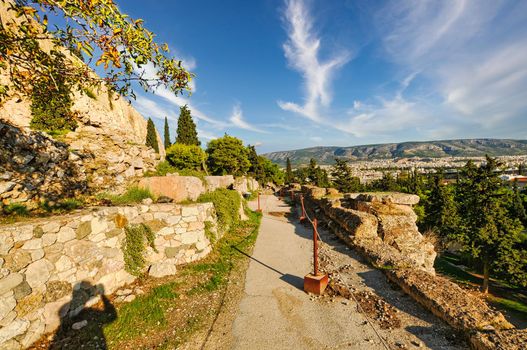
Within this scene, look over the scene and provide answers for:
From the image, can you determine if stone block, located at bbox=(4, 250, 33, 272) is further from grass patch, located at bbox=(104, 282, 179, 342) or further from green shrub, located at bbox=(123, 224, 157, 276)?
green shrub, located at bbox=(123, 224, 157, 276)

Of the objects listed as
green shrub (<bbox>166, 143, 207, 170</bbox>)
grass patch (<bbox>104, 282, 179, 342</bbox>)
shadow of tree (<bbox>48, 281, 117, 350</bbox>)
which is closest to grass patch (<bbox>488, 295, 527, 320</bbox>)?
grass patch (<bbox>104, 282, 179, 342</bbox>)

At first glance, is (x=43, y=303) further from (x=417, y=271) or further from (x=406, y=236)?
(x=406, y=236)

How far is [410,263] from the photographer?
8195 mm

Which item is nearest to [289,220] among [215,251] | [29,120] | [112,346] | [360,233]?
[360,233]

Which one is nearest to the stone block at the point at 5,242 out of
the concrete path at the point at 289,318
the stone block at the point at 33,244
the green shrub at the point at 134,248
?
the stone block at the point at 33,244

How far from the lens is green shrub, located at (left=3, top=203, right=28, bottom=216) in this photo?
573cm

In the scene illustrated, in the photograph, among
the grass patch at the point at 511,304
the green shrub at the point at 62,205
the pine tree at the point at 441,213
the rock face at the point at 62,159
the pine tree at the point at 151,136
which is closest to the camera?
the green shrub at the point at 62,205

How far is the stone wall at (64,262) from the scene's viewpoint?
4.46m

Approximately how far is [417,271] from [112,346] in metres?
7.73

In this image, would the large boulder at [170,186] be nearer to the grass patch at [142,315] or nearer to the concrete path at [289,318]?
the grass patch at [142,315]

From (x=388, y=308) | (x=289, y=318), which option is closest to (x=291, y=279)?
(x=289, y=318)

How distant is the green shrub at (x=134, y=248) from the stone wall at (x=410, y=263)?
736cm

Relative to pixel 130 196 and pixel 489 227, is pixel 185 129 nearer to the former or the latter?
pixel 130 196

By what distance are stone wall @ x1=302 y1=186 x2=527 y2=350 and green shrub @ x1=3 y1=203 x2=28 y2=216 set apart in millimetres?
9719
